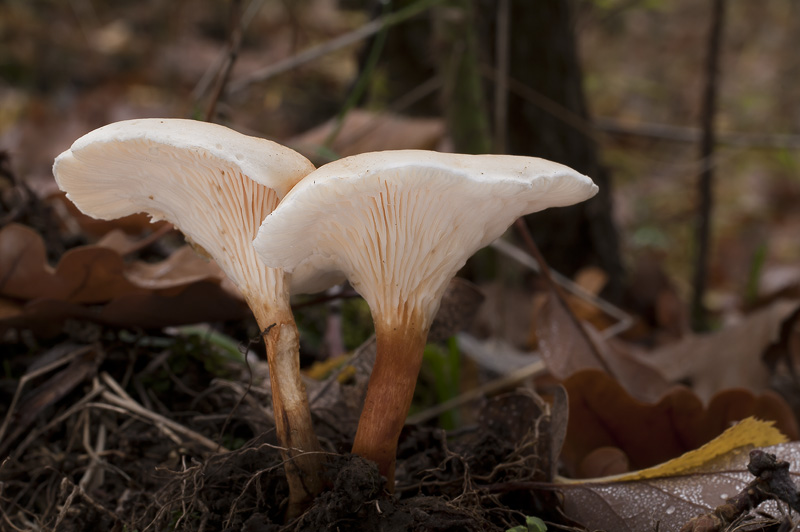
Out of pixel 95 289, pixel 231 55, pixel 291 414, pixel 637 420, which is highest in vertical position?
pixel 231 55

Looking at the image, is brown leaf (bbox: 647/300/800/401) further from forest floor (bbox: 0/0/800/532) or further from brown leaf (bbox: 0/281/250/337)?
brown leaf (bbox: 0/281/250/337)

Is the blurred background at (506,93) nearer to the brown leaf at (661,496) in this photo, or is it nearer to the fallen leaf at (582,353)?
the fallen leaf at (582,353)

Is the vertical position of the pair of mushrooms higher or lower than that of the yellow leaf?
higher

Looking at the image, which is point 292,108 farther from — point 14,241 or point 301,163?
point 301,163

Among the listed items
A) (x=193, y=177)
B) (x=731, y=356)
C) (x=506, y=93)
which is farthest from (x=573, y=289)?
(x=193, y=177)

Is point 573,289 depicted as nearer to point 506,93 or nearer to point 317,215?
point 506,93

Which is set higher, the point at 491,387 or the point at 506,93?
the point at 506,93

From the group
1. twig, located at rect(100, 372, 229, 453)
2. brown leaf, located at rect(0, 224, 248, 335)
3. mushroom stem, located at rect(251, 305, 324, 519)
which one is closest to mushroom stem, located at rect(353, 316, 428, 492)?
mushroom stem, located at rect(251, 305, 324, 519)
